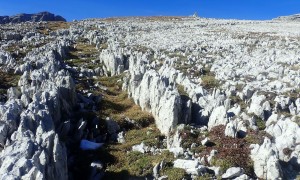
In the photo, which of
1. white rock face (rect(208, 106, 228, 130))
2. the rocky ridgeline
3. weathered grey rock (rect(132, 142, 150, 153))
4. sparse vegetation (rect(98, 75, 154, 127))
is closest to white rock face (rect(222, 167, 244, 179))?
the rocky ridgeline

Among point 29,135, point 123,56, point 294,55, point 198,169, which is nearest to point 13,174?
point 29,135

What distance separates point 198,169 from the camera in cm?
2008

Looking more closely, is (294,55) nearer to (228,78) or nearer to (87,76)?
(228,78)

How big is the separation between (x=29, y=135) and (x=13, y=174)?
478 cm

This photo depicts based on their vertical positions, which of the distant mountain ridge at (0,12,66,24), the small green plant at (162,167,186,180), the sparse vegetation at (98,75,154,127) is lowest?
the small green plant at (162,167,186,180)

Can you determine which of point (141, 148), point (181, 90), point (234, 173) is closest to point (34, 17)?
point (181, 90)

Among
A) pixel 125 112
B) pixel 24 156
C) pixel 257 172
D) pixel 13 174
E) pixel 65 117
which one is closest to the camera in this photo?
pixel 13 174

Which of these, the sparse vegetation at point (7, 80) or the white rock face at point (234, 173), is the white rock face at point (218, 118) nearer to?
the white rock face at point (234, 173)

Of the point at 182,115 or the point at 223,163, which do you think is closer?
the point at 223,163

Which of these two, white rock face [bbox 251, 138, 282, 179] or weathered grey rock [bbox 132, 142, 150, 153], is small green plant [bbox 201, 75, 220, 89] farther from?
white rock face [bbox 251, 138, 282, 179]

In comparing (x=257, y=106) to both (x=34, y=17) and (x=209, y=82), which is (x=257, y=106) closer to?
(x=209, y=82)

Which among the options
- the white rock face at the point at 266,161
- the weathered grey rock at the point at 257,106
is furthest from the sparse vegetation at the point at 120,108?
the white rock face at the point at 266,161

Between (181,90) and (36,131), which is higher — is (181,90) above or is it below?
above

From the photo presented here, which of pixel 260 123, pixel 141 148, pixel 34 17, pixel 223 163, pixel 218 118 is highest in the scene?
pixel 34 17
